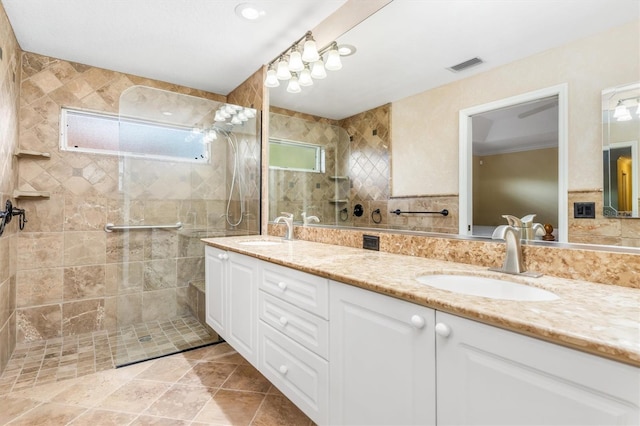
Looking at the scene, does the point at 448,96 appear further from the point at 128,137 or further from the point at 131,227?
the point at 131,227

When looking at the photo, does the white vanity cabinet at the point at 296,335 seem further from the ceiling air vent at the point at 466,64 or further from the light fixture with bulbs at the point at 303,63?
the light fixture with bulbs at the point at 303,63

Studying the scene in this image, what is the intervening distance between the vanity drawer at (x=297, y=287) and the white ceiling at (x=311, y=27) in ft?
3.38

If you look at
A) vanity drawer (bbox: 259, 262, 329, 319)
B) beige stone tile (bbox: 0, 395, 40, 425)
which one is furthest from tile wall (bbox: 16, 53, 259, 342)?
vanity drawer (bbox: 259, 262, 329, 319)

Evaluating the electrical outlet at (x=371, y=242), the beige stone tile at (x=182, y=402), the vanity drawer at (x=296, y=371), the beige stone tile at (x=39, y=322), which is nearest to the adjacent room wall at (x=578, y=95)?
the electrical outlet at (x=371, y=242)

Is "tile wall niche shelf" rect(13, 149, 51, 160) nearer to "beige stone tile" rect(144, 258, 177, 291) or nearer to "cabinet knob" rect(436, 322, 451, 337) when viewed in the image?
"beige stone tile" rect(144, 258, 177, 291)

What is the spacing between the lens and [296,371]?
1.37 meters

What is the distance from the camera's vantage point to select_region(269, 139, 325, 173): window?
2314mm

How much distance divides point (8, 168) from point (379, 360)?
264cm

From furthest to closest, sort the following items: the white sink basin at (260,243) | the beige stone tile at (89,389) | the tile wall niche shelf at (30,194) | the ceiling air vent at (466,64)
→ the tile wall niche shelf at (30,194) < the white sink basin at (260,243) < the beige stone tile at (89,389) < the ceiling air vent at (466,64)

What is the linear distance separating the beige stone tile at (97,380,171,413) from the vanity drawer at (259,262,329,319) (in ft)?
3.06

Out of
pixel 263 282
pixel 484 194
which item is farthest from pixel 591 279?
pixel 263 282

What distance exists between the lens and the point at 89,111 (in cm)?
271

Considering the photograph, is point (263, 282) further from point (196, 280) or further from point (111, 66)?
point (111, 66)

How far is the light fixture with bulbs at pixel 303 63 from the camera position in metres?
2.03
